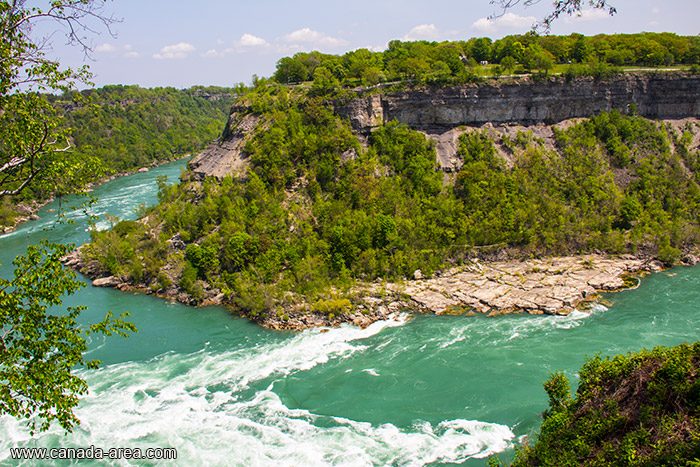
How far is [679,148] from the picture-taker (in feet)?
153

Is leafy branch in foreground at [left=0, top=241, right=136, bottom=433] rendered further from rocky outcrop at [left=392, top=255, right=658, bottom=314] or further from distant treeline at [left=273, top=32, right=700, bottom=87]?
distant treeline at [left=273, top=32, right=700, bottom=87]

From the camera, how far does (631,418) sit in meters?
12.0

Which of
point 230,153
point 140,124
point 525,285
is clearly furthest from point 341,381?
point 140,124

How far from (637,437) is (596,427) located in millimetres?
1168

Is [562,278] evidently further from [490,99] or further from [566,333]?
[490,99]

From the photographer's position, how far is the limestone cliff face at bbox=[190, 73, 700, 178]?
43.9 m

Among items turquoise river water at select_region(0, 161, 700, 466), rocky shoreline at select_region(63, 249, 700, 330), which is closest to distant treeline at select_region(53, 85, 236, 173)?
rocky shoreline at select_region(63, 249, 700, 330)

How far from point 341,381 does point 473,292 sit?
12927mm

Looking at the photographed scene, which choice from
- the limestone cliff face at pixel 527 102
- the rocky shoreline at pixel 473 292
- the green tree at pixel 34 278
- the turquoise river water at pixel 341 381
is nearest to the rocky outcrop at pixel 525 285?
the rocky shoreline at pixel 473 292

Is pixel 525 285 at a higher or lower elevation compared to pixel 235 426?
higher

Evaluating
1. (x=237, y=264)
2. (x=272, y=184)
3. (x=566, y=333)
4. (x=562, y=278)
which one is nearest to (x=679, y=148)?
(x=562, y=278)

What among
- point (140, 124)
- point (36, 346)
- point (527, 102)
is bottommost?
point (36, 346)

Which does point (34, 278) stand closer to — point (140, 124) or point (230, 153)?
point (230, 153)

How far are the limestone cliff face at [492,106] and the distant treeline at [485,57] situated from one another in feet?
8.32
